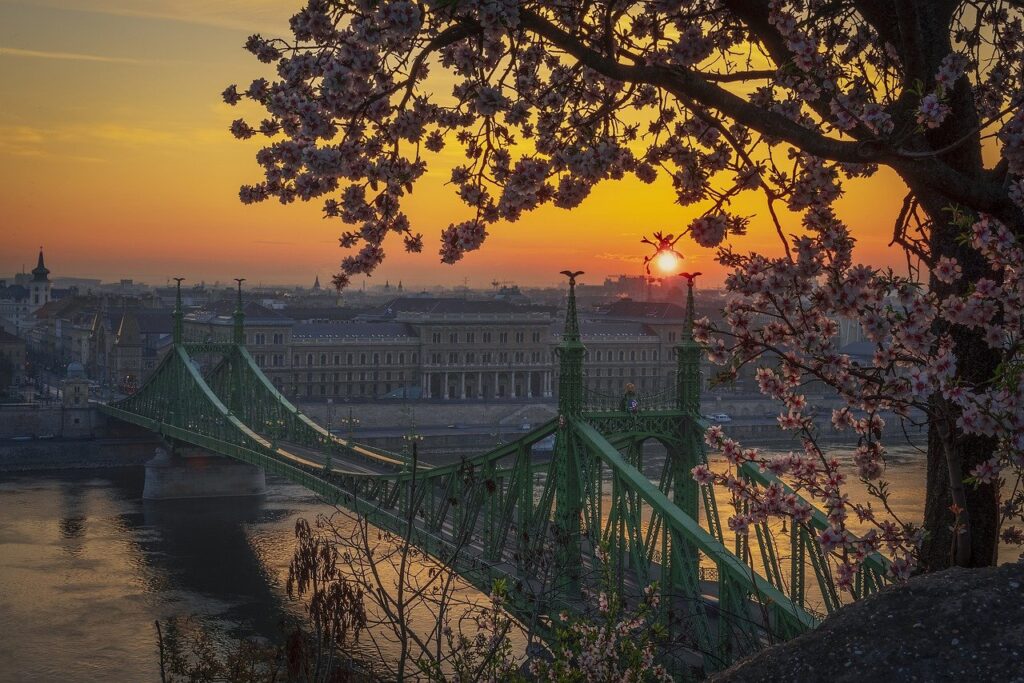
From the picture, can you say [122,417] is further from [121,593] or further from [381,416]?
[121,593]

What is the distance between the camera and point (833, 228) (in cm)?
539

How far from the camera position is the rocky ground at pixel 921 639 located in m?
3.62

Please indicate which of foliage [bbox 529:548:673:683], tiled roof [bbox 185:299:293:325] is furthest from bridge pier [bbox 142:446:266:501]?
foliage [bbox 529:548:673:683]

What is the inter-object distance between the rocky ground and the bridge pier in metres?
35.5

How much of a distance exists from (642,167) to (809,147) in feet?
5.97

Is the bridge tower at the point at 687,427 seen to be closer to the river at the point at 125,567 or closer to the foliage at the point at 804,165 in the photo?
the river at the point at 125,567

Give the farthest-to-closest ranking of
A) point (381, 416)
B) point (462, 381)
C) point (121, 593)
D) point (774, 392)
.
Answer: point (462, 381), point (381, 416), point (121, 593), point (774, 392)

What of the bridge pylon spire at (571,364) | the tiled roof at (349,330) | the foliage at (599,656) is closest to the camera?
the foliage at (599,656)

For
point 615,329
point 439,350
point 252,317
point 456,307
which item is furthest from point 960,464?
point 615,329

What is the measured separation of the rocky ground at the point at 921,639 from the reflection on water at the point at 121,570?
57.2 ft

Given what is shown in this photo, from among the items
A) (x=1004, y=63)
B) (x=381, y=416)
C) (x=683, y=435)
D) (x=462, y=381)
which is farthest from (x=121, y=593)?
(x=462, y=381)

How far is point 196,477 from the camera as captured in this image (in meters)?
38.9

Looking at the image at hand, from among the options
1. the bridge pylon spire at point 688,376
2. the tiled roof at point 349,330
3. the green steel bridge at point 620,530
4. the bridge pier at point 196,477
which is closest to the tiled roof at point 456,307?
the tiled roof at point 349,330

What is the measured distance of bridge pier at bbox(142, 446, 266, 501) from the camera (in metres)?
38.2
